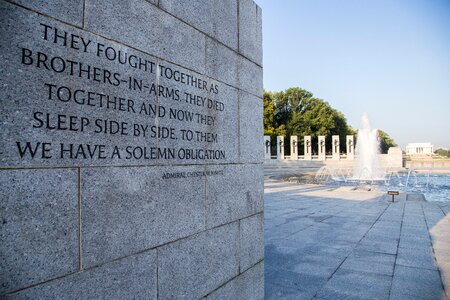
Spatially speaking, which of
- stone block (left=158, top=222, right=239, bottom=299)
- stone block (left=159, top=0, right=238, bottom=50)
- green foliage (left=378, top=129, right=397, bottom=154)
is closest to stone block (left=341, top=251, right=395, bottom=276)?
stone block (left=158, top=222, right=239, bottom=299)

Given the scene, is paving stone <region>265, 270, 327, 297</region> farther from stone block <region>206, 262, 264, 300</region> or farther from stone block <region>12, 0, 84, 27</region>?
stone block <region>12, 0, 84, 27</region>

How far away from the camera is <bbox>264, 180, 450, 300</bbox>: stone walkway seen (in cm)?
487

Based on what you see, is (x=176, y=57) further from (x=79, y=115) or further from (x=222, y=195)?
(x=222, y=195)

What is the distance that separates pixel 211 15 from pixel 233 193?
2.43 metres

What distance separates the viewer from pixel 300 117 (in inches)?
2842

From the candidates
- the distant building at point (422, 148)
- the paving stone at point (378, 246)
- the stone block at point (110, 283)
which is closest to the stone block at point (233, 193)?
the stone block at point (110, 283)

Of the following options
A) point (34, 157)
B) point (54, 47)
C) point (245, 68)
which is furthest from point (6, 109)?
point (245, 68)

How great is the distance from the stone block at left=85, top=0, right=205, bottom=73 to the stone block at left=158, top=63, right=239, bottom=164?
0.19 m

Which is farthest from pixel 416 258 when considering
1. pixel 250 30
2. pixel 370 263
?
pixel 250 30

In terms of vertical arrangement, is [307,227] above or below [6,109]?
below

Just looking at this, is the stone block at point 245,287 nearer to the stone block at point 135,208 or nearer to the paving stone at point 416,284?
the stone block at point 135,208

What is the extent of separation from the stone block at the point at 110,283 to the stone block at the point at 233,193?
1.05 metres

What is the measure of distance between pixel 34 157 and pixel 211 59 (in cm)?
248

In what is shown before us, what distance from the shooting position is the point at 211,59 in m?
3.98
